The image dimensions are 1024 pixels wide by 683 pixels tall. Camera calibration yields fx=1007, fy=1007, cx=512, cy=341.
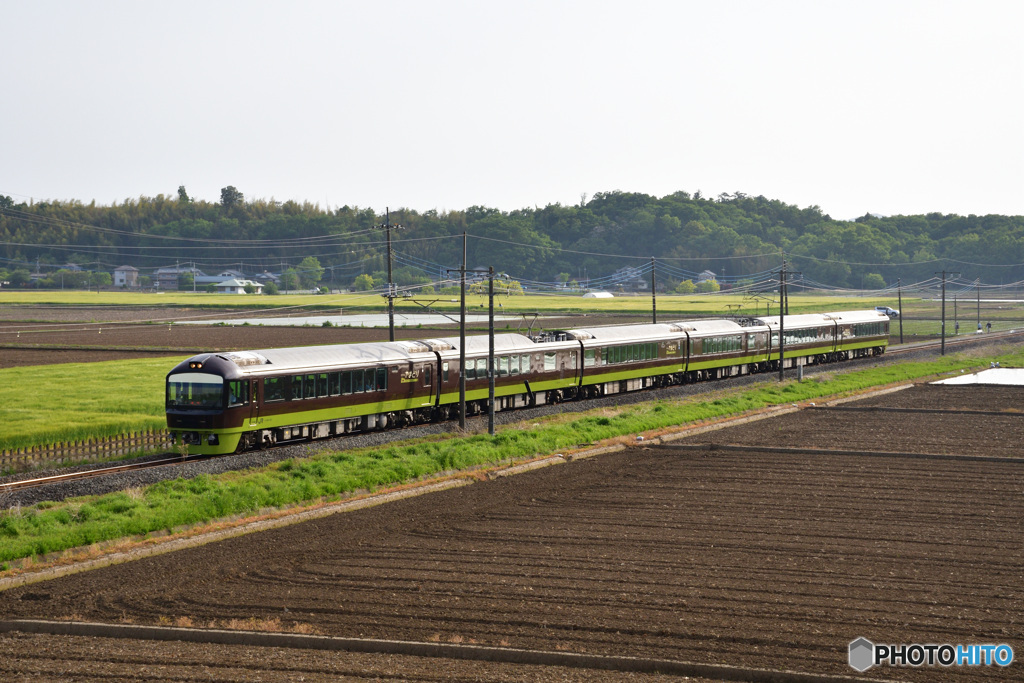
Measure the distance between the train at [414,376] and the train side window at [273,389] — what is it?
0.13 feet

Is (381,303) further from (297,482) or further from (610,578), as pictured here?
(610,578)

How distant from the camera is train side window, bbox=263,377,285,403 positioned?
33156 mm

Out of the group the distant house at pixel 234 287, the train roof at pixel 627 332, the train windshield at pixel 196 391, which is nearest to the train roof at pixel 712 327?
the train roof at pixel 627 332

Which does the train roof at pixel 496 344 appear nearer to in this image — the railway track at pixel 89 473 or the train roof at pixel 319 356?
the train roof at pixel 319 356

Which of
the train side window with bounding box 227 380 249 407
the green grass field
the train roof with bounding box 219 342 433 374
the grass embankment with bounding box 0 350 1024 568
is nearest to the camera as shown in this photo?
the grass embankment with bounding box 0 350 1024 568

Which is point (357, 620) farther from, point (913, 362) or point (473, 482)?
point (913, 362)

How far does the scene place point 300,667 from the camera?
16.2m

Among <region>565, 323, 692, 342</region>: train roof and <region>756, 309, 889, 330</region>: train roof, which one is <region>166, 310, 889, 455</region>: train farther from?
<region>756, 309, 889, 330</region>: train roof

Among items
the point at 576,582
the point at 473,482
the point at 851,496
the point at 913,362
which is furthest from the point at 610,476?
the point at 913,362

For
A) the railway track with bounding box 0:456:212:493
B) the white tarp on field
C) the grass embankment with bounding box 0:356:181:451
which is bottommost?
the white tarp on field

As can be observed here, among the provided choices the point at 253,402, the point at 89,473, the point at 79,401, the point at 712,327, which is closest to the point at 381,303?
the point at 712,327

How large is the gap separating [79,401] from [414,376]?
751 inches

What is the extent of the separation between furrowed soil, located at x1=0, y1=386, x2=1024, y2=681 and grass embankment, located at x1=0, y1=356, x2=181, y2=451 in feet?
54.6

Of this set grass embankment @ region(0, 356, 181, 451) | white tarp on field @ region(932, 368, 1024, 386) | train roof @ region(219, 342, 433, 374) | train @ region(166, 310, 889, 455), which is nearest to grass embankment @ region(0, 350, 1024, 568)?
train @ region(166, 310, 889, 455)
